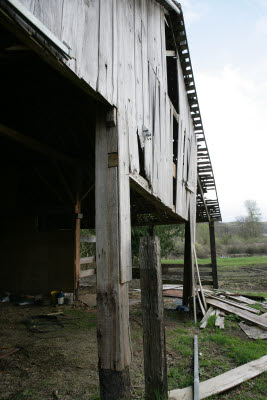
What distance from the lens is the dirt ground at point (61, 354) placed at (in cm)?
325

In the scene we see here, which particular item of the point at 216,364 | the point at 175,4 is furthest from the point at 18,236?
the point at 175,4

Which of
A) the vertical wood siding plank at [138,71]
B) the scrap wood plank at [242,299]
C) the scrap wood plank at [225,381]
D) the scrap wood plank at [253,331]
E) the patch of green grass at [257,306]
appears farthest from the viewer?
the scrap wood plank at [242,299]

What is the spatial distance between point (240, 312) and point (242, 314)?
0.62 feet

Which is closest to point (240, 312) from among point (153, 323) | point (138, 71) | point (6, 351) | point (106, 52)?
point (153, 323)

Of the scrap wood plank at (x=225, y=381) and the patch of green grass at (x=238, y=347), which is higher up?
the scrap wood plank at (x=225, y=381)

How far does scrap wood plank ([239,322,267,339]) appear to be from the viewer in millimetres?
5840

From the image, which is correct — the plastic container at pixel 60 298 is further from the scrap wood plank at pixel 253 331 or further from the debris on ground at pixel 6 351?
the scrap wood plank at pixel 253 331

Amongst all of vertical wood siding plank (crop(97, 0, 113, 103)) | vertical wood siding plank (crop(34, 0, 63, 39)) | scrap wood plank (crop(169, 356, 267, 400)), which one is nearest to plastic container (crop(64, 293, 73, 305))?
scrap wood plank (crop(169, 356, 267, 400))

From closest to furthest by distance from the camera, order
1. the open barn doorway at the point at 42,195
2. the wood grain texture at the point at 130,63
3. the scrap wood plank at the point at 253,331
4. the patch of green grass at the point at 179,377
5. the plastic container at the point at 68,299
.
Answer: the wood grain texture at the point at 130,63 < the patch of green grass at the point at 179,377 < the scrap wood plank at the point at 253,331 < the open barn doorway at the point at 42,195 < the plastic container at the point at 68,299

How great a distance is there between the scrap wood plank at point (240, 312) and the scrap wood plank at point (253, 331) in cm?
15

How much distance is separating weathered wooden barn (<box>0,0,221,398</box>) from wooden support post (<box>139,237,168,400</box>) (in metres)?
0.23

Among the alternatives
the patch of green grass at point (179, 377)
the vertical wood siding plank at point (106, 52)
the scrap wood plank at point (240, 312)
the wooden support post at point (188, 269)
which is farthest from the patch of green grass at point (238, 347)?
the vertical wood siding plank at point (106, 52)

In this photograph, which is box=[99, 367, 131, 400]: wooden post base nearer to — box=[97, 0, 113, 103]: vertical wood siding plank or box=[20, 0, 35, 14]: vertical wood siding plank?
box=[97, 0, 113, 103]: vertical wood siding plank

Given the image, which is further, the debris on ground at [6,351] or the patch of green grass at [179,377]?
the debris on ground at [6,351]
